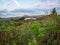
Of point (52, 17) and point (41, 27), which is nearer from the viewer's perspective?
point (41, 27)

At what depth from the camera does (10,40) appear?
4.20 meters

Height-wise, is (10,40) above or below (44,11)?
below

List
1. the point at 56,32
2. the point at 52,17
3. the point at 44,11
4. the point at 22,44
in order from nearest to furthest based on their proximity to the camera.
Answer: the point at 22,44
the point at 56,32
the point at 52,17
the point at 44,11

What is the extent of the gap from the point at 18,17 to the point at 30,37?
1301 millimetres

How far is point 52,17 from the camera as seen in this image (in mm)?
4898

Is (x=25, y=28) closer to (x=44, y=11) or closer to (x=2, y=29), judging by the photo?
(x=2, y=29)

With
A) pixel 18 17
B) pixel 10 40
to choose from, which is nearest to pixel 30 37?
pixel 10 40

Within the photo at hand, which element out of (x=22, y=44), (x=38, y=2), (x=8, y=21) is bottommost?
(x=22, y=44)

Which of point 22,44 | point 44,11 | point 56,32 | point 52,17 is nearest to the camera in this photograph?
point 22,44

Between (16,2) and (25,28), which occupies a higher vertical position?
(16,2)

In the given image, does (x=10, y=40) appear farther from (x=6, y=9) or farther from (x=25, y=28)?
(x=6, y=9)

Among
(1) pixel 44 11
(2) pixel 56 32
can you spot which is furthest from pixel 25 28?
(1) pixel 44 11

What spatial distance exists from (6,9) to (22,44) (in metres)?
1.62

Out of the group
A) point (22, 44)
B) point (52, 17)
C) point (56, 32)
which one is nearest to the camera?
point (22, 44)
